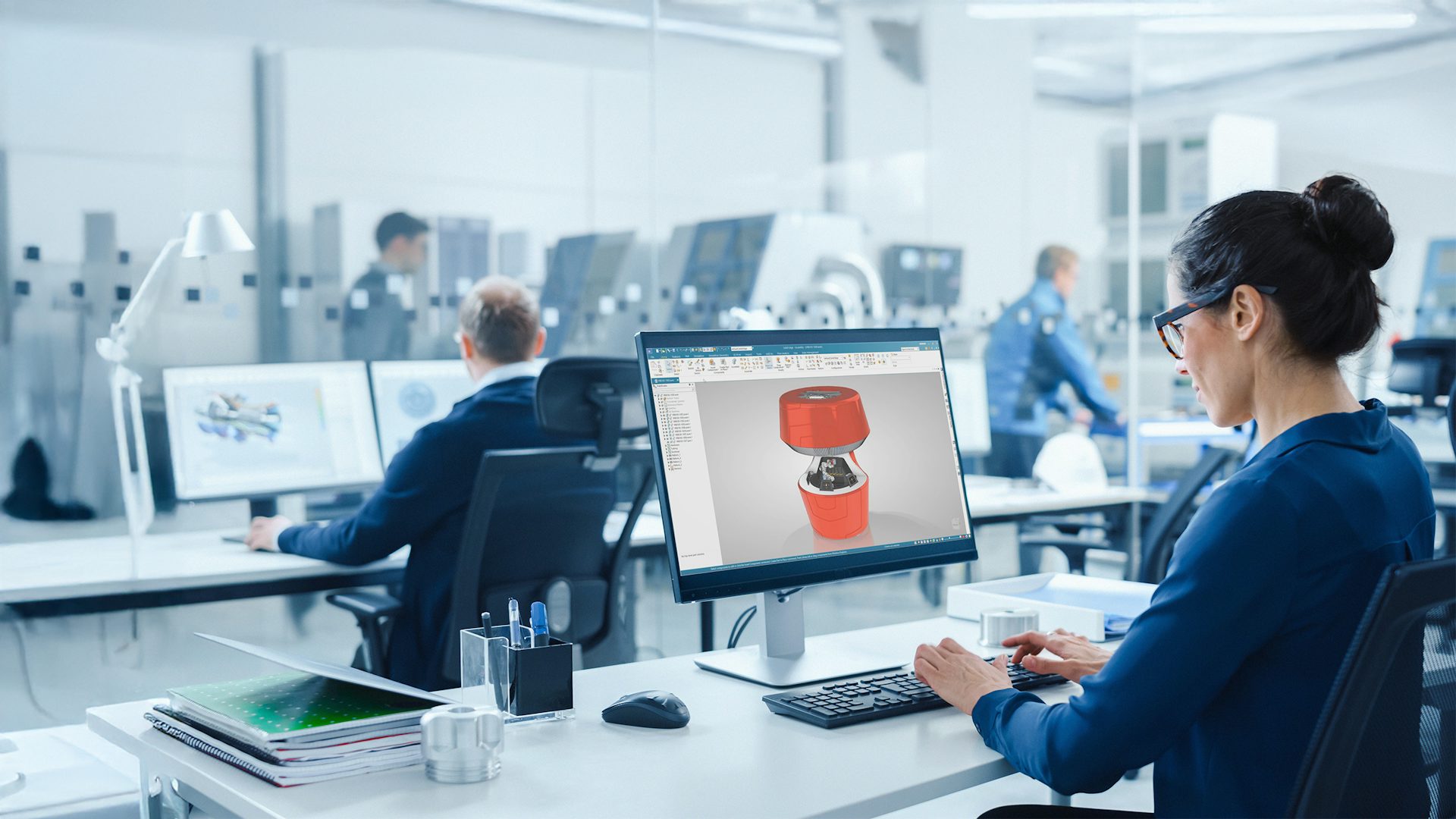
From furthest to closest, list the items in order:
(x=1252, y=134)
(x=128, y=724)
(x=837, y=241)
A: (x=1252, y=134), (x=837, y=241), (x=128, y=724)

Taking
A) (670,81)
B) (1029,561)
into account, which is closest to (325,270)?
(670,81)

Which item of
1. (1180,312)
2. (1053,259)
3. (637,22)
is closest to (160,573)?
(1180,312)

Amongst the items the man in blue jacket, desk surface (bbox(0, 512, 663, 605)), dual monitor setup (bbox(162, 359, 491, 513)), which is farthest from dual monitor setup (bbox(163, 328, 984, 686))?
the man in blue jacket

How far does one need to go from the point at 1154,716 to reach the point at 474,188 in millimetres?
3329

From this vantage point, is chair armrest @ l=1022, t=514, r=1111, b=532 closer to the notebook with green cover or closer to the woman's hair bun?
the woman's hair bun

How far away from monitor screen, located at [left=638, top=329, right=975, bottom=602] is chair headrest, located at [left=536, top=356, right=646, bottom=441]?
517 millimetres

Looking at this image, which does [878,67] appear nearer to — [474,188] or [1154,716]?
[474,188]

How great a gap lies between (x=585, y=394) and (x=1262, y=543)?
1304 millimetres

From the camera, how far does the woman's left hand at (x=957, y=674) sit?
1371mm

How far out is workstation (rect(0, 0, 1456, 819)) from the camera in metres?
1.18

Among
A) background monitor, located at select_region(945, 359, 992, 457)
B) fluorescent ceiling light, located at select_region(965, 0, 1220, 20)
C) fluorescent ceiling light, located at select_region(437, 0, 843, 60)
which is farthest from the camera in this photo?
fluorescent ceiling light, located at select_region(965, 0, 1220, 20)

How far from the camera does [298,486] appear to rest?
3.19 meters

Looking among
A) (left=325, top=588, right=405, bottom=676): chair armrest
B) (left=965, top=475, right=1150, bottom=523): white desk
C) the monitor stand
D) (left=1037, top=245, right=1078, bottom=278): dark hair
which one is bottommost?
(left=325, top=588, right=405, bottom=676): chair armrest

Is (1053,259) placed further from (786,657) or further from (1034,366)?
(786,657)
